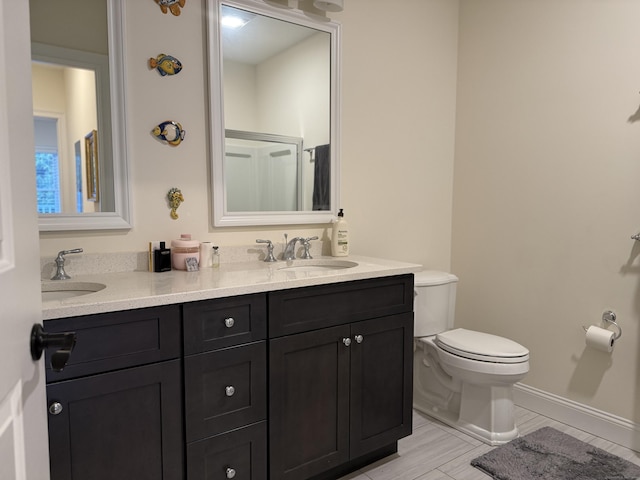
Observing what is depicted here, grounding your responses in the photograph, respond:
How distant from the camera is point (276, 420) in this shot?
1.59 m

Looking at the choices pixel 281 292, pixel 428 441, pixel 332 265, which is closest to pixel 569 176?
pixel 332 265

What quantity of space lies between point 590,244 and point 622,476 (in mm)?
1061

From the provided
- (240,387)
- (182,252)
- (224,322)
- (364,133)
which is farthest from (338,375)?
(364,133)

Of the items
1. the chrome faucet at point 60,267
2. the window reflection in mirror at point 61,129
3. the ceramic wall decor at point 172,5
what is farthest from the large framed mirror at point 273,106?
the chrome faucet at point 60,267

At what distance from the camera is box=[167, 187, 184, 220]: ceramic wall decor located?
1834 millimetres

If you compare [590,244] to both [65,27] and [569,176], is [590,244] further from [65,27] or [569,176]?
[65,27]

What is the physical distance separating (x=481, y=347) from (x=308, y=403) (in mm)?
968

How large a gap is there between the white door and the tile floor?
1.53 metres

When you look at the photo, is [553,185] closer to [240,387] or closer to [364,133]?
[364,133]

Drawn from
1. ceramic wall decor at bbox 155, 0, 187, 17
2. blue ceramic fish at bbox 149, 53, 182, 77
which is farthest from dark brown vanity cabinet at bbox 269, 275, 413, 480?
ceramic wall decor at bbox 155, 0, 187, 17

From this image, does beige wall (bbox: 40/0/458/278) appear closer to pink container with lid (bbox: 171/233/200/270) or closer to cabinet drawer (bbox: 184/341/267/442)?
pink container with lid (bbox: 171/233/200/270)

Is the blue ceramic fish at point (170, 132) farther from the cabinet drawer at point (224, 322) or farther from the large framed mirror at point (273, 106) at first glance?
Answer: the cabinet drawer at point (224, 322)

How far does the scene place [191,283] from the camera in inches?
59.4

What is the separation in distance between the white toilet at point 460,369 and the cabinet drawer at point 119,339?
1.45m
